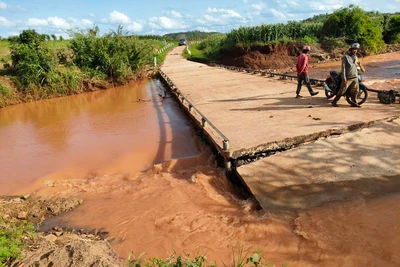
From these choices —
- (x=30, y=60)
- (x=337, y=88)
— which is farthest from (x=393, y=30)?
(x=30, y=60)

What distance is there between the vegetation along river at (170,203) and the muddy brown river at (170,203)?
2 centimetres

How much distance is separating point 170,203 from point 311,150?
260cm

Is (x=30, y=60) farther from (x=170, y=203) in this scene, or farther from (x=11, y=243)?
(x=11, y=243)

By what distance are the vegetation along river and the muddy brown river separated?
0.02 meters

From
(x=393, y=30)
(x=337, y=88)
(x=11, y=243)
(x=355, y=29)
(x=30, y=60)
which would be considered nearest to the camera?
(x=11, y=243)

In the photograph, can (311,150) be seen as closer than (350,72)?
Yes

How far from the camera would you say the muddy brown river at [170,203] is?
151 inches

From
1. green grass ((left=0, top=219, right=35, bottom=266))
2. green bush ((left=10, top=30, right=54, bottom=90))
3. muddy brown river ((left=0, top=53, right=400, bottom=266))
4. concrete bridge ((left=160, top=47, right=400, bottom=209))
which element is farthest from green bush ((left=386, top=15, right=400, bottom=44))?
green grass ((left=0, top=219, right=35, bottom=266))

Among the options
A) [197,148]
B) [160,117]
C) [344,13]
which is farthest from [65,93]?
[344,13]

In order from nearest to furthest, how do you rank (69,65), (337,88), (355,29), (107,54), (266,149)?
(266,149) → (337,88) → (69,65) → (107,54) → (355,29)

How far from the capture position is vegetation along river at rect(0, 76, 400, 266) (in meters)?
3.83

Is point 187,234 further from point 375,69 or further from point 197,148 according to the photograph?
point 375,69

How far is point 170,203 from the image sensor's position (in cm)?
523

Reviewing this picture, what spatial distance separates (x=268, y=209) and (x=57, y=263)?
112 inches
